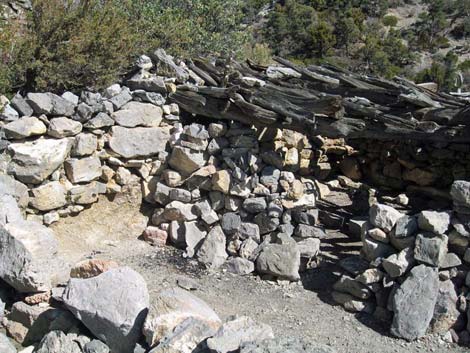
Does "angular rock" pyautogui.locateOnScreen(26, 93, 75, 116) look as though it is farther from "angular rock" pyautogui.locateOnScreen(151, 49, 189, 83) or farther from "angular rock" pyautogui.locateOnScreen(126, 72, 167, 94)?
"angular rock" pyautogui.locateOnScreen(151, 49, 189, 83)

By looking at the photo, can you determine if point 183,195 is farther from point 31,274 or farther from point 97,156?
point 31,274

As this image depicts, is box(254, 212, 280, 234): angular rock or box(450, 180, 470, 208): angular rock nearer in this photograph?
box(450, 180, 470, 208): angular rock

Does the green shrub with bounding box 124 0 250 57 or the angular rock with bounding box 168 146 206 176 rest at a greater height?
the green shrub with bounding box 124 0 250 57

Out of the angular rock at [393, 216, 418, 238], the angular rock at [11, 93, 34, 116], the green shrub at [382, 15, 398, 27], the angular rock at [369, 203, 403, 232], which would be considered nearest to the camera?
the angular rock at [393, 216, 418, 238]

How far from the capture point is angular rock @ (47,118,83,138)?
6.44 m

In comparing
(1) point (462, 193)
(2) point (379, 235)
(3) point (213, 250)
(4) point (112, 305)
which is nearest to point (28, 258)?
(4) point (112, 305)

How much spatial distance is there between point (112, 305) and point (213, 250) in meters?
2.06

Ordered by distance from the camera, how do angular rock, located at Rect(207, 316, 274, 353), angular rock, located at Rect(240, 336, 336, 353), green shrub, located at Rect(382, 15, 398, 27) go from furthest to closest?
1. green shrub, located at Rect(382, 15, 398, 27)
2. angular rock, located at Rect(207, 316, 274, 353)
3. angular rock, located at Rect(240, 336, 336, 353)

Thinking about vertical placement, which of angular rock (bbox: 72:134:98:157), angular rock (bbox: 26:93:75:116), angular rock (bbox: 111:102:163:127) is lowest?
angular rock (bbox: 72:134:98:157)

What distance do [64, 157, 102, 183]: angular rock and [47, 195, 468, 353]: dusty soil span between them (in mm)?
447

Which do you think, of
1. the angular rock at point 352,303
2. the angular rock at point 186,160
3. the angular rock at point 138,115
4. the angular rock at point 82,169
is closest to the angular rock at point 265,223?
the angular rock at point 186,160

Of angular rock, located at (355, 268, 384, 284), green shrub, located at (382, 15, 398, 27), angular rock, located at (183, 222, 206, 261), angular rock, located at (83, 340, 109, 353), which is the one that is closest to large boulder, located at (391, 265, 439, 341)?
angular rock, located at (355, 268, 384, 284)

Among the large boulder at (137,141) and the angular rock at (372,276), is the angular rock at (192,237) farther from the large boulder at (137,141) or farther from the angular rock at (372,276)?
the angular rock at (372,276)

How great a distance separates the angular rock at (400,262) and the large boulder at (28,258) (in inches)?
131
